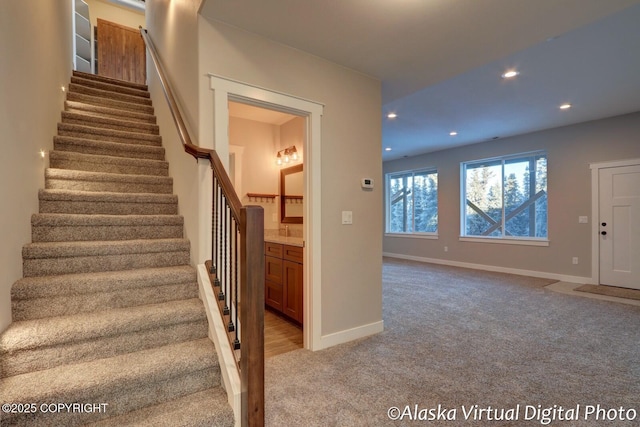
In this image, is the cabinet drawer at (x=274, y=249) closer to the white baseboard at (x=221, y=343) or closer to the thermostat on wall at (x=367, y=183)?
the thermostat on wall at (x=367, y=183)

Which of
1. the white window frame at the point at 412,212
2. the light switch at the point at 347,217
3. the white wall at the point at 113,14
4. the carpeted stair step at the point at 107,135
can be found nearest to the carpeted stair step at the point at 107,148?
the carpeted stair step at the point at 107,135

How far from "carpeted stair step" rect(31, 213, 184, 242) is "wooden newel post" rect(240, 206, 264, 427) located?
1.36 meters

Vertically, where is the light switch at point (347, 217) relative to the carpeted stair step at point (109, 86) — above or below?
below

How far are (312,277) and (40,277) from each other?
74.0 inches

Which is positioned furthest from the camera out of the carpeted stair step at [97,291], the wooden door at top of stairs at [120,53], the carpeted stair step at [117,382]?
the wooden door at top of stairs at [120,53]

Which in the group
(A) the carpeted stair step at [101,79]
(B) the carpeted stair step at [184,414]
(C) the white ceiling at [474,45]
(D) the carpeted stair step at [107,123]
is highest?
(A) the carpeted stair step at [101,79]

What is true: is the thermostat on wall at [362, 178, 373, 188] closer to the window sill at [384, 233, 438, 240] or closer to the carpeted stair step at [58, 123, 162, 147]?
the carpeted stair step at [58, 123, 162, 147]

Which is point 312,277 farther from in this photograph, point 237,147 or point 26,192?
point 237,147

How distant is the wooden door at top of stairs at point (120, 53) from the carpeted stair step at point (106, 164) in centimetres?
449

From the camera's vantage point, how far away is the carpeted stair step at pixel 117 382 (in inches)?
55.7

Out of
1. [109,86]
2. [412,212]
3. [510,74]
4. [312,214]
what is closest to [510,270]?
[412,212]

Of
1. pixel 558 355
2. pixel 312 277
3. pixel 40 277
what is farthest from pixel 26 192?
pixel 558 355

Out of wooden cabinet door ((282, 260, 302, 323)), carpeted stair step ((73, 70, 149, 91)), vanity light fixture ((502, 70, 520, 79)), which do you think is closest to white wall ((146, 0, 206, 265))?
wooden cabinet door ((282, 260, 302, 323))

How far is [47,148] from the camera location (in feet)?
8.82
